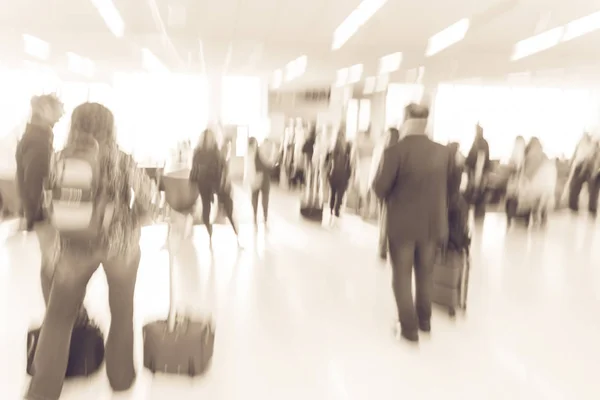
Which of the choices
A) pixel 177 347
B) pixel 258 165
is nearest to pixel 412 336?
pixel 177 347

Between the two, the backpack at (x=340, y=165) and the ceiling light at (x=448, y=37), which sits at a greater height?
the ceiling light at (x=448, y=37)

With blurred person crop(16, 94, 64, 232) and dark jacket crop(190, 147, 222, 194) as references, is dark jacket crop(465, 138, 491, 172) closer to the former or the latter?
dark jacket crop(190, 147, 222, 194)

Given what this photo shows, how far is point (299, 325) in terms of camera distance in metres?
3.55

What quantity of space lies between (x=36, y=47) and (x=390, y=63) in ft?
23.3

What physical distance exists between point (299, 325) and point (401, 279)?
84 centimetres

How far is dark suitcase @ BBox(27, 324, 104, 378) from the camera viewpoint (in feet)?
8.49

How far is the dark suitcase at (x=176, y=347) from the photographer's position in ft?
8.94

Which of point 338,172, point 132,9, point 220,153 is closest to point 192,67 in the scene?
point 132,9

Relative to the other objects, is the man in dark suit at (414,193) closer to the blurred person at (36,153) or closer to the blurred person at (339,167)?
the blurred person at (36,153)

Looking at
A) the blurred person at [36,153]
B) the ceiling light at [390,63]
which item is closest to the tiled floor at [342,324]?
the blurred person at [36,153]

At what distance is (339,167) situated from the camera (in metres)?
7.29

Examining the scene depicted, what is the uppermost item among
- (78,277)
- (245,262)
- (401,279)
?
(78,277)

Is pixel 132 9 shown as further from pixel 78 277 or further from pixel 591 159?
pixel 591 159

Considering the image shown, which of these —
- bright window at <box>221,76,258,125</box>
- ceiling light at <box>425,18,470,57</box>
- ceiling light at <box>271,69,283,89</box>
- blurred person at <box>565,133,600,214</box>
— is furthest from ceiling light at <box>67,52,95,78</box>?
blurred person at <box>565,133,600,214</box>
